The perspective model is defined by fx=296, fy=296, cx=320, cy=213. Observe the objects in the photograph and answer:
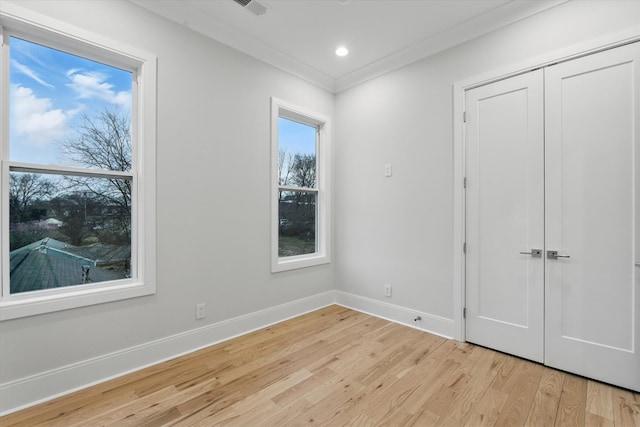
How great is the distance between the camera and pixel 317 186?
3.84 m

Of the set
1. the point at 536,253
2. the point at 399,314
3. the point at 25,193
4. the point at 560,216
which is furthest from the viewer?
the point at 399,314

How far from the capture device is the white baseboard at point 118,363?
71.8 inches

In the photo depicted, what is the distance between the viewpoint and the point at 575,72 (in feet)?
7.11

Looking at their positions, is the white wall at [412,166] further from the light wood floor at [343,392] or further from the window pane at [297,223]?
the light wood floor at [343,392]

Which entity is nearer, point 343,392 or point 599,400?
point 599,400

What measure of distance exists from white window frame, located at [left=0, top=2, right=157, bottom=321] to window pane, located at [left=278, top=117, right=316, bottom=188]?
4.66 feet

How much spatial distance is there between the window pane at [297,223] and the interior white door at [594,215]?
94.3 inches

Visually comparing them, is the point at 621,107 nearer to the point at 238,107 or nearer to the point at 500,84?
the point at 500,84

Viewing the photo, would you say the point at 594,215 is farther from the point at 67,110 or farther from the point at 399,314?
the point at 67,110

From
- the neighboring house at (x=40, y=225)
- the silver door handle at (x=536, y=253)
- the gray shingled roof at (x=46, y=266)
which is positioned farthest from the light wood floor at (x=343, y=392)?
the neighboring house at (x=40, y=225)

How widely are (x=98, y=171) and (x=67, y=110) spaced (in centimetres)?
46

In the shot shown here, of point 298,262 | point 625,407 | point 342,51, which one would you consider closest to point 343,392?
point 298,262

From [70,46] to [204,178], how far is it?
1255 mm

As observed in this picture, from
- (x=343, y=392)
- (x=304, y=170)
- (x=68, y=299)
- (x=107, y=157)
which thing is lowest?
(x=343, y=392)
